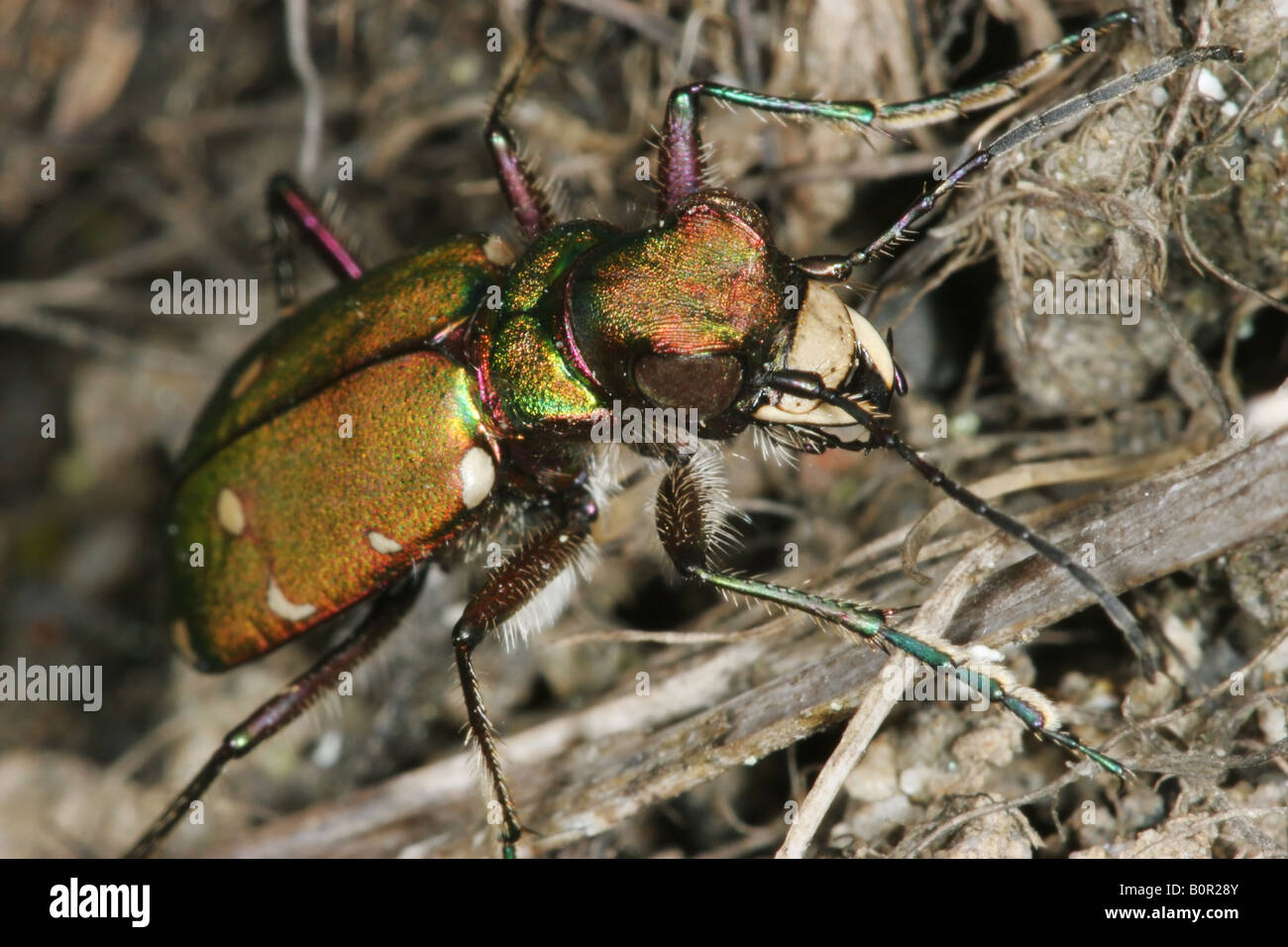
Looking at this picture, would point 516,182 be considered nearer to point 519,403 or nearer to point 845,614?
point 519,403

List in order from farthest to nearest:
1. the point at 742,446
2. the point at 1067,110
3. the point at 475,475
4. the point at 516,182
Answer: the point at 742,446, the point at 516,182, the point at 475,475, the point at 1067,110

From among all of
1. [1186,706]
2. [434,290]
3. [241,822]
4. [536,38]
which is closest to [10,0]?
[536,38]

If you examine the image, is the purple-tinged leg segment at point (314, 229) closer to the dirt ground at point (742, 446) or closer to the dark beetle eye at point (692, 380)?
the dirt ground at point (742, 446)

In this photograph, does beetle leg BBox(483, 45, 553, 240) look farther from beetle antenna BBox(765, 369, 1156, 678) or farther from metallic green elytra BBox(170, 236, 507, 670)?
beetle antenna BBox(765, 369, 1156, 678)

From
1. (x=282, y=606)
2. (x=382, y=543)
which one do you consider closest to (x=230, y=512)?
(x=282, y=606)

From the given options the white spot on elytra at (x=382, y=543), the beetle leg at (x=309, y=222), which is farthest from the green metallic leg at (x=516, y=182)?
the white spot on elytra at (x=382, y=543)

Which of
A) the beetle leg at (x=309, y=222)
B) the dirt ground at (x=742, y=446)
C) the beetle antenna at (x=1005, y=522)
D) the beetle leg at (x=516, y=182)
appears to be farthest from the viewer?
the beetle leg at (x=309, y=222)

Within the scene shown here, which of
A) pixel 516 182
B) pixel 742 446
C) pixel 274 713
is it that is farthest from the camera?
pixel 742 446
